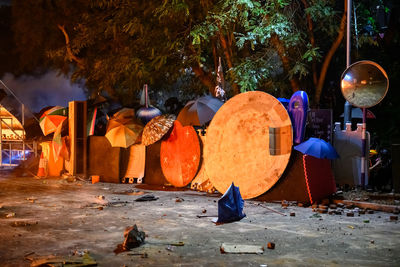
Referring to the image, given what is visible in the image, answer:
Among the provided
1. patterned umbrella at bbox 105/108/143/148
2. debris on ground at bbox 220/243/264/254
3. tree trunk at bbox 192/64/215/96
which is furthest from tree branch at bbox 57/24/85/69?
debris on ground at bbox 220/243/264/254

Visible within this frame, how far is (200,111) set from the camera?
13.5m

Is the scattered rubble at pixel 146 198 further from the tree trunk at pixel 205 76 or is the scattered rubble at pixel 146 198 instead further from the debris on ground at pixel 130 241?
the tree trunk at pixel 205 76

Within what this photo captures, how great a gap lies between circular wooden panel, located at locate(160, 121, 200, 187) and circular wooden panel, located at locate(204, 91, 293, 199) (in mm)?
797

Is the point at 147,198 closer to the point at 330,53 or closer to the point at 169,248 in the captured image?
the point at 169,248

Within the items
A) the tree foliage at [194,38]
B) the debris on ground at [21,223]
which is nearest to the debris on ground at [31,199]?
the debris on ground at [21,223]

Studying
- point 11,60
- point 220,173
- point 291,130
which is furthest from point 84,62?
point 291,130

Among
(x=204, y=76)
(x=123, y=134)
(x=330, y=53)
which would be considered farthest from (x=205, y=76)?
(x=330, y=53)

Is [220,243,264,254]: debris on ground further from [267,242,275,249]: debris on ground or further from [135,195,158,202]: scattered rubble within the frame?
[135,195,158,202]: scattered rubble

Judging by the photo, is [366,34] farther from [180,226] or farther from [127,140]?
[180,226]

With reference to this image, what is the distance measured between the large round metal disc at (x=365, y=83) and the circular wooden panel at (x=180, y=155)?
14.6 feet

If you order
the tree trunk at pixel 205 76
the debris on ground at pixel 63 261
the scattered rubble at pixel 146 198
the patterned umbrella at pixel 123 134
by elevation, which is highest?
the tree trunk at pixel 205 76

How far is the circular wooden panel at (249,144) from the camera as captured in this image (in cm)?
1125

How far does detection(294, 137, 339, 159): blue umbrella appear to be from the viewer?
10.5 metres

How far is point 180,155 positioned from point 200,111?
145cm
